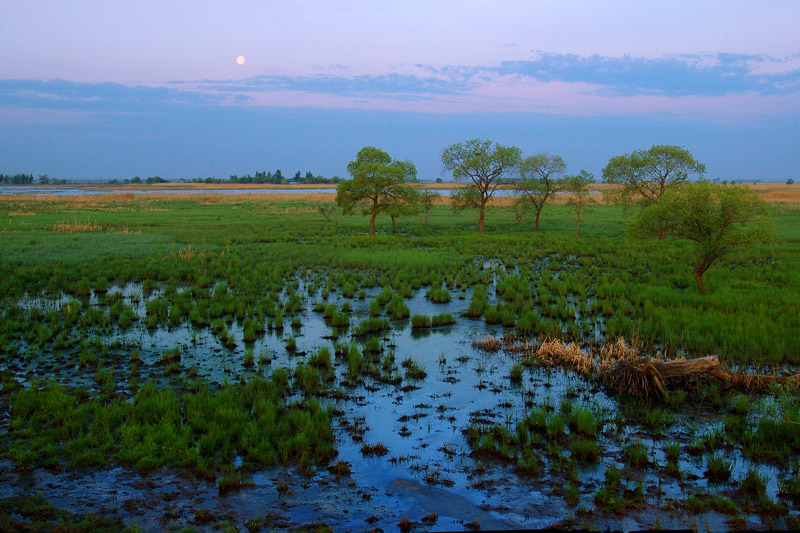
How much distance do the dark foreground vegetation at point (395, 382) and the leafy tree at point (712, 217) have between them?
2016mm

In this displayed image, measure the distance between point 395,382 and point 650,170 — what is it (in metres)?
36.9

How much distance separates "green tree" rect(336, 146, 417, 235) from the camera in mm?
43438

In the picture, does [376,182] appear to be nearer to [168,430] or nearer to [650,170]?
[650,170]

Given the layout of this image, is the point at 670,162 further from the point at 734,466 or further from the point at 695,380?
the point at 734,466

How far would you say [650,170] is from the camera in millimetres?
41781

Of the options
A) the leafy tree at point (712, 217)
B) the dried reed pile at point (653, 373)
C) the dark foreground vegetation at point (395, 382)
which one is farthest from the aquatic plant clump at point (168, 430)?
the leafy tree at point (712, 217)

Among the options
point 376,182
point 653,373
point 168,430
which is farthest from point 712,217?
point 376,182

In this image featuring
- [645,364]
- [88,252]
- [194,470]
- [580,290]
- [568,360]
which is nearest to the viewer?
[194,470]

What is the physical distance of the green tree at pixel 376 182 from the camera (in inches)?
1710

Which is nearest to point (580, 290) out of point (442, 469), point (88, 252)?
point (442, 469)

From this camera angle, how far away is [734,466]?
8.84 metres

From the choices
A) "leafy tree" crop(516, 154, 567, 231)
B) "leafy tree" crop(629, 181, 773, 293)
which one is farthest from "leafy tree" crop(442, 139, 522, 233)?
"leafy tree" crop(629, 181, 773, 293)

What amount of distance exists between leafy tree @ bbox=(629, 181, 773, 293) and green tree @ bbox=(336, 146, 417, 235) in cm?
2500

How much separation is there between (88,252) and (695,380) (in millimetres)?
32203
